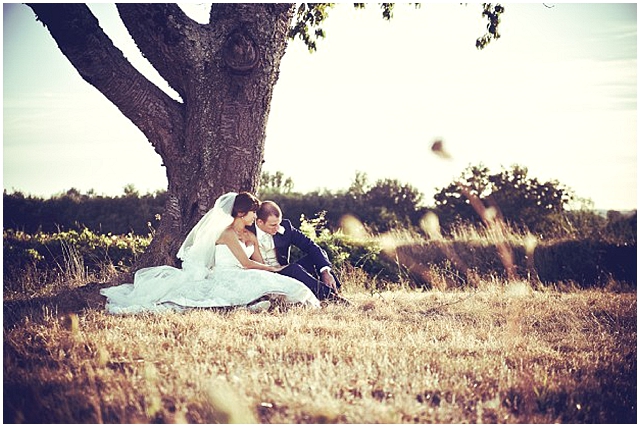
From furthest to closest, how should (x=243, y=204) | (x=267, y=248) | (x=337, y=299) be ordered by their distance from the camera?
(x=267, y=248) < (x=337, y=299) < (x=243, y=204)

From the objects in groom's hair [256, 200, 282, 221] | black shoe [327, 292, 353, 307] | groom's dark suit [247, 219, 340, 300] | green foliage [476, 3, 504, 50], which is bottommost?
black shoe [327, 292, 353, 307]

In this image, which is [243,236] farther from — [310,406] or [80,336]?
[310,406]

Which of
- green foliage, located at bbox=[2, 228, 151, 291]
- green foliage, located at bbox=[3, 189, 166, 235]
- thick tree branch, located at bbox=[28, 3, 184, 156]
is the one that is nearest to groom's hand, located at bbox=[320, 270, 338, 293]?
thick tree branch, located at bbox=[28, 3, 184, 156]

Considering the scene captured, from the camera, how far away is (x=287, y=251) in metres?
8.71

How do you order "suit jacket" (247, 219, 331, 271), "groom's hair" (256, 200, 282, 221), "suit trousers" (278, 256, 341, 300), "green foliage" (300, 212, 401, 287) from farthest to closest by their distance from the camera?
1. "green foliage" (300, 212, 401, 287)
2. "suit jacket" (247, 219, 331, 271)
3. "groom's hair" (256, 200, 282, 221)
4. "suit trousers" (278, 256, 341, 300)

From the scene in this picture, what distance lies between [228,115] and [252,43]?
39.8 inches

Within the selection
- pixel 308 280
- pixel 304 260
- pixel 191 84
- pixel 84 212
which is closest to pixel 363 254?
pixel 304 260

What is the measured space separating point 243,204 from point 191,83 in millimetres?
1898

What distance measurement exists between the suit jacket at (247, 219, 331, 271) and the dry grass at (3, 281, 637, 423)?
54.0 inches

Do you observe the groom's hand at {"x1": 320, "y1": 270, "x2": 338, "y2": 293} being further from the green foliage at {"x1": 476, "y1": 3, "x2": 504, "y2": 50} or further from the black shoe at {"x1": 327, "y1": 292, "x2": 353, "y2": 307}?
the green foliage at {"x1": 476, "y1": 3, "x2": 504, "y2": 50}

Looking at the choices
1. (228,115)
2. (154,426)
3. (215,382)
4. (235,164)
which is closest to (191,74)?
(228,115)

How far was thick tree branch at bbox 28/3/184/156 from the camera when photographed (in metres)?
7.72

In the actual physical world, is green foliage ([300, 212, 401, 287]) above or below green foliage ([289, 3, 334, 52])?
below

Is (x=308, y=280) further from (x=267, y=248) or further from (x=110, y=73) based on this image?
(x=110, y=73)
